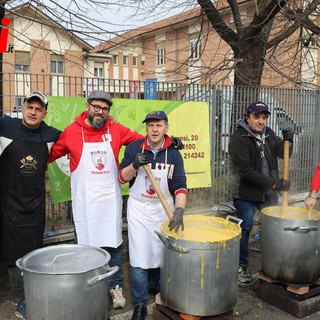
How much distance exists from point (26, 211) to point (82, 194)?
1.74ft

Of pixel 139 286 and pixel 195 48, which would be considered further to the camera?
pixel 195 48

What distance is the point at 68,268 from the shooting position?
2270mm

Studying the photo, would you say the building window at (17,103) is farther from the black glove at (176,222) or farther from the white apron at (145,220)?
the black glove at (176,222)

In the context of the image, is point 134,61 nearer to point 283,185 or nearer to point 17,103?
point 17,103

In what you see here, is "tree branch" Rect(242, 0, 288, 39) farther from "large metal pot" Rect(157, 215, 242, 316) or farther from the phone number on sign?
"large metal pot" Rect(157, 215, 242, 316)

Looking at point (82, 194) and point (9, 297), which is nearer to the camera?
point (82, 194)

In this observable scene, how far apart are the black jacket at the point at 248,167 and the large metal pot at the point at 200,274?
127 cm

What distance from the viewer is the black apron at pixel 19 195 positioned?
3.10m

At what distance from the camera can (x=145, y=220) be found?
321cm

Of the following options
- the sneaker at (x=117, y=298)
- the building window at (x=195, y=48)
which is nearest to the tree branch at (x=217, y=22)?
the building window at (x=195, y=48)

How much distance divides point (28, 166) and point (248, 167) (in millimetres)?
2337

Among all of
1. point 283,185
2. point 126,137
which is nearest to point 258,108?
point 283,185

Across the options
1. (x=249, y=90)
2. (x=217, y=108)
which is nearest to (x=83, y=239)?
(x=217, y=108)

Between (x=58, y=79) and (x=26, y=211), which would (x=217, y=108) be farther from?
(x=26, y=211)
